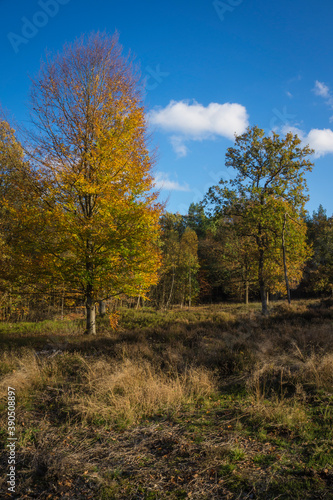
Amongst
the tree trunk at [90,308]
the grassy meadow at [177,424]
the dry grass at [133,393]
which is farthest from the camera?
the tree trunk at [90,308]

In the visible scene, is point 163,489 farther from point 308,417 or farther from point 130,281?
point 130,281

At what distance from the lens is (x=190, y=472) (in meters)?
3.07

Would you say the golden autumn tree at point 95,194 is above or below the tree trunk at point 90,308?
above

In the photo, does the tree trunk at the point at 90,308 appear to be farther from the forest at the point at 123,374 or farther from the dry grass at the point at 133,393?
the dry grass at the point at 133,393

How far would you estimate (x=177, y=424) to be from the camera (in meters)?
4.20

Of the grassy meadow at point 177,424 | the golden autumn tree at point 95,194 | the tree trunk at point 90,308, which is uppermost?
the golden autumn tree at point 95,194

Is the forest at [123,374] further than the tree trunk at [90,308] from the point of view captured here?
No

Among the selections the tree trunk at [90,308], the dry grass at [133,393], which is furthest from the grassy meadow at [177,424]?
the tree trunk at [90,308]

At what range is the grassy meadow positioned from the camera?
2.89 meters

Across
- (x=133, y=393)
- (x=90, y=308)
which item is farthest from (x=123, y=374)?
(x=90, y=308)

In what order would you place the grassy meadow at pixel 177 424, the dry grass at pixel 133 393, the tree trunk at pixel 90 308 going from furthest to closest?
the tree trunk at pixel 90 308 < the dry grass at pixel 133 393 < the grassy meadow at pixel 177 424

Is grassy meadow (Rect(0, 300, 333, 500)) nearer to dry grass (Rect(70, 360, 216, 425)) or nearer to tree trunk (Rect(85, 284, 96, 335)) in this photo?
dry grass (Rect(70, 360, 216, 425))

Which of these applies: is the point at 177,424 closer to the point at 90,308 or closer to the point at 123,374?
the point at 123,374

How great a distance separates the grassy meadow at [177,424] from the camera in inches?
114
